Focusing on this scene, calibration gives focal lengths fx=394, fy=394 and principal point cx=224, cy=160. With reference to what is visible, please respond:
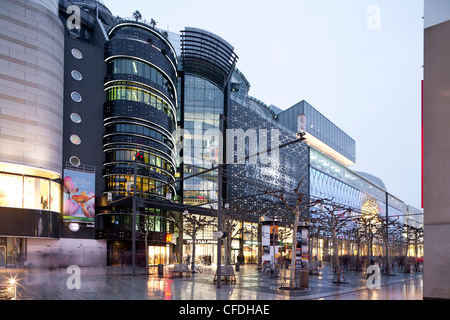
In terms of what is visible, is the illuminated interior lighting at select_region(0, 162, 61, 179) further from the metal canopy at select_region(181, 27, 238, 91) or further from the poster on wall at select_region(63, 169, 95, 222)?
the metal canopy at select_region(181, 27, 238, 91)

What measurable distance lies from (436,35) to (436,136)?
11.2 ft

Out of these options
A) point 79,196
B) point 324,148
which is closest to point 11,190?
point 79,196

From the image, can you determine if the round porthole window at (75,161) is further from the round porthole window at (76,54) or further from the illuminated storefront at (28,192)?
the round porthole window at (76,54)

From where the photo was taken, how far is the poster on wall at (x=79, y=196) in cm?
4744

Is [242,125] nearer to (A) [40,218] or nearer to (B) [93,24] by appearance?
(B) [93,24]

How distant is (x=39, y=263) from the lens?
144ft

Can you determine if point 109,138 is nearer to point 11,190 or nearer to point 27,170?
point 27,170

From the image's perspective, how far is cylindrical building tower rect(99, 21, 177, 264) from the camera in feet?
170

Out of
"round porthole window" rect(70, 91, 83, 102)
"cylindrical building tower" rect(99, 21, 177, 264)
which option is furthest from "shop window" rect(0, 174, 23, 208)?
"round porthole window" rect(70, 91, 83, 102)

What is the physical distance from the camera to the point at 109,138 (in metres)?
52.7

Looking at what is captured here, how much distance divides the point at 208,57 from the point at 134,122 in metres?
20.3

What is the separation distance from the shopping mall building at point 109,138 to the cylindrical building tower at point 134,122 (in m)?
0.15

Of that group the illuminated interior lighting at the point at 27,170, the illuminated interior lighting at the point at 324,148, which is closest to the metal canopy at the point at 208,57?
the illuminated interior lighting at the point at 324,148

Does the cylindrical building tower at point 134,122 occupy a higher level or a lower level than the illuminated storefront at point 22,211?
higher
